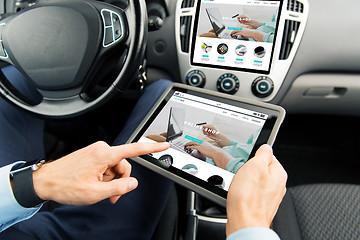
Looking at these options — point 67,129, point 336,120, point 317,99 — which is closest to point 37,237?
point 67,129

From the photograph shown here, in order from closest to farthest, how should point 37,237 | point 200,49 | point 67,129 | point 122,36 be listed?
point 37,237 → point 122,36 → point 200,49 → point 67,129

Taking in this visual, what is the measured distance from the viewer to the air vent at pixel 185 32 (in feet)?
2.78

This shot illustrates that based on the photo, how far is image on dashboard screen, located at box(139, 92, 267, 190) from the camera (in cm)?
61

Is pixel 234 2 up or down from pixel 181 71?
up

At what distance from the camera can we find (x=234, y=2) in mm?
776

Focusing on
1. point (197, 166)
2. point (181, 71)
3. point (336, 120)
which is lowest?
point (336, 120)

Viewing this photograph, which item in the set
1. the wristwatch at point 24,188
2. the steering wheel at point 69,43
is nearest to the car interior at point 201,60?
the steering wheel at point 69,43

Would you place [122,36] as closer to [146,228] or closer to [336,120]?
[146,228]

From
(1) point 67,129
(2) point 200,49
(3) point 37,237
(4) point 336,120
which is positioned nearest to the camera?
(3) point 37,237

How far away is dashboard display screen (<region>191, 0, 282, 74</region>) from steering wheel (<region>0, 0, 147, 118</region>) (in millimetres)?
196

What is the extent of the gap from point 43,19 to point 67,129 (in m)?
0.53

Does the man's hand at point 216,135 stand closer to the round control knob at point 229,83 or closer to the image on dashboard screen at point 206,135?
the image on dashboard screen at point 206,135

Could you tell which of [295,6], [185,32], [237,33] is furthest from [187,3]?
[295,6]

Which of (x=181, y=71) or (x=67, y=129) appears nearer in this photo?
(x=181, y=71)
